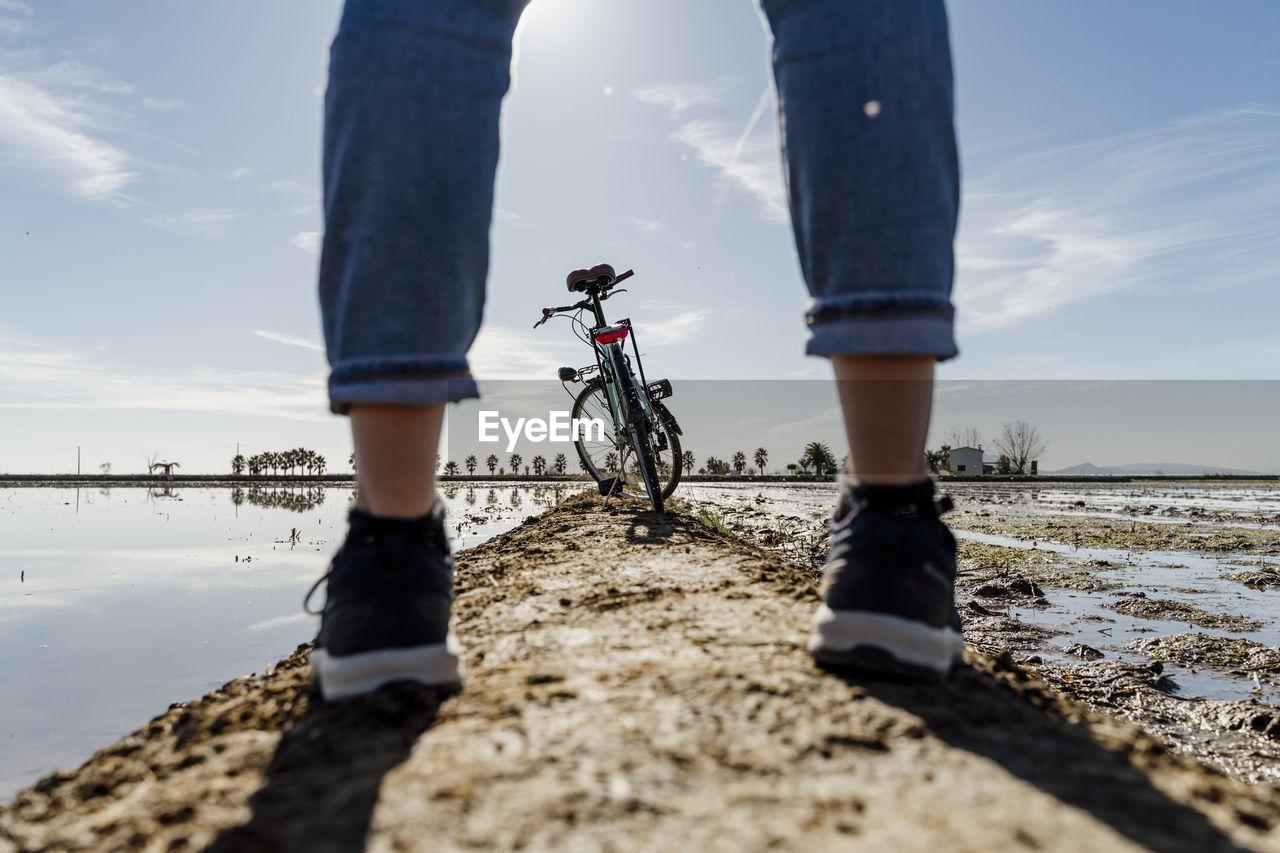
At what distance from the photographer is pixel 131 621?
4656 millimetres

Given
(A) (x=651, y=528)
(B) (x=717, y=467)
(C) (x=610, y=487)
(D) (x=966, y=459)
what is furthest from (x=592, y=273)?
(D) (x=966, y=459)

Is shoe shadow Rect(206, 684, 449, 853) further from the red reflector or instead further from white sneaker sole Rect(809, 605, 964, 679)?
the red reflector

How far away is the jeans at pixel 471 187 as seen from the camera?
1.08m

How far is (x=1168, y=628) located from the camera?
11.9ft

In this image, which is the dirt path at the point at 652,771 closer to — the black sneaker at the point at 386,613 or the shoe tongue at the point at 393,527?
the black sneaker at the point at 386,613

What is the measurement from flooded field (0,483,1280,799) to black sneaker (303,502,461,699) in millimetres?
2071

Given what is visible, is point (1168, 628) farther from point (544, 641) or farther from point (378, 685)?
point (378, 685)

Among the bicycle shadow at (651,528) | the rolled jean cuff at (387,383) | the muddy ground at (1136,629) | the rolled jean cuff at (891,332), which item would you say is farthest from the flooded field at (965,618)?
the rolled jean cuff at (387,383)

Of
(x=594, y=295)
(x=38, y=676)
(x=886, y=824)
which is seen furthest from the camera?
(x=594, y=295)

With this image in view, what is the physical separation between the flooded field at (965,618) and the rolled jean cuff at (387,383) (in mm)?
2275

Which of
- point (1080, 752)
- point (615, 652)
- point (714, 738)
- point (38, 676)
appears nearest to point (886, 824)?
point (714, 738)

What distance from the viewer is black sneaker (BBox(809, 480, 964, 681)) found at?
1.10 meters

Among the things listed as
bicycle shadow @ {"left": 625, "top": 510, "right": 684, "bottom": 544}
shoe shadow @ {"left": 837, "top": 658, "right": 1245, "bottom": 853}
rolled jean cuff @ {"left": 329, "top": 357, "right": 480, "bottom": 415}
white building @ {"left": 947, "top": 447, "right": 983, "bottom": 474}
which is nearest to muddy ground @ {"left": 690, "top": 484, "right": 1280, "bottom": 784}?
bicycle shadow @ {"left": 625, "top": 510, "right": 684, "bottom": 544}

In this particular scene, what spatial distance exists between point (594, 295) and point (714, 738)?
558cm
